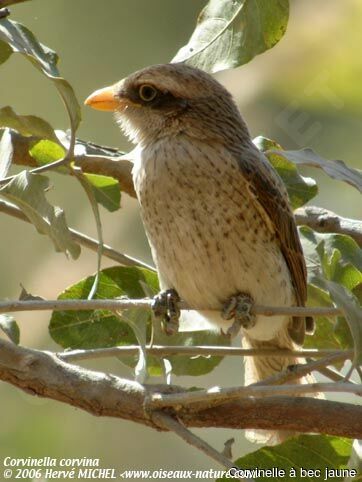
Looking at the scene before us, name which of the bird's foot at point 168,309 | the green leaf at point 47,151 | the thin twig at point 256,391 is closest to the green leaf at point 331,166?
the bird's foot at point 168,309

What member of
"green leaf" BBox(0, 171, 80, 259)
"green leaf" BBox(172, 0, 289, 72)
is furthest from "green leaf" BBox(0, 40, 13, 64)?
"green leaf" BBox(172, 0, 289, 72)

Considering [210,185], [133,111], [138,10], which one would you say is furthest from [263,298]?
[138,10]

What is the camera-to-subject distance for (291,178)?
12.6 feet

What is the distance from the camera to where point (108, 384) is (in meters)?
2.89

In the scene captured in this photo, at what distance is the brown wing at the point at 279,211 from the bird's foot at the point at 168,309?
448mm

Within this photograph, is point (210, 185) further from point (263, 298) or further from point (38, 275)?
point (38, 275)

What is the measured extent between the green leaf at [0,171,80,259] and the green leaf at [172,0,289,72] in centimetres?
82

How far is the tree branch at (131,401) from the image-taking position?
2.82 metres

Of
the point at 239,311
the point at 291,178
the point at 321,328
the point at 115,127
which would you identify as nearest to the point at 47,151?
the point at 239,311

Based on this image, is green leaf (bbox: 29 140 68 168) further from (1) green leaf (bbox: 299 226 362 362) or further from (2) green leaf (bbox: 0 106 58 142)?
(1) green leaf (bbox: 299 226 362 362)

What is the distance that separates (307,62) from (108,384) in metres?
3.57

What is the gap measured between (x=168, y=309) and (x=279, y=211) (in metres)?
0.57

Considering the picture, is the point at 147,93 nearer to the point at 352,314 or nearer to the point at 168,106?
the point at 168,106

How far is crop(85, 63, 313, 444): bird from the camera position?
140 inches
